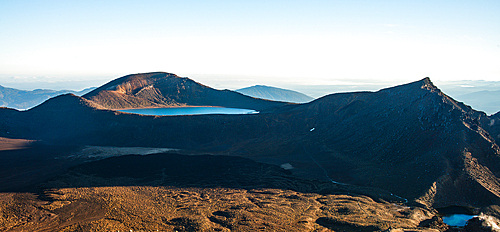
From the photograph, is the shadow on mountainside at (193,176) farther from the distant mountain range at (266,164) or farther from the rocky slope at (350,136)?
the rocky slope at (350,136)

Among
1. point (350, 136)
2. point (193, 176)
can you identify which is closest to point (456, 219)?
point (350, 136)

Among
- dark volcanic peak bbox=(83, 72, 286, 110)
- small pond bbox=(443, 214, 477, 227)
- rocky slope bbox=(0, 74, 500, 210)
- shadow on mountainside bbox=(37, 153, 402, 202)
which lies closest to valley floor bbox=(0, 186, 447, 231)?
small pond bbox=(443, 214, 477, 227)

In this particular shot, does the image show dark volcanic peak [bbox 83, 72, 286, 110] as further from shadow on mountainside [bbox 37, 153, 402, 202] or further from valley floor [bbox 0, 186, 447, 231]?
valley floor [bbox 0, 186, 447, 231]

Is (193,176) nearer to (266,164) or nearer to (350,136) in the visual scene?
(266,164)

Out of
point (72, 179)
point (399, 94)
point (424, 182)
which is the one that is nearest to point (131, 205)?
point (72, 179)

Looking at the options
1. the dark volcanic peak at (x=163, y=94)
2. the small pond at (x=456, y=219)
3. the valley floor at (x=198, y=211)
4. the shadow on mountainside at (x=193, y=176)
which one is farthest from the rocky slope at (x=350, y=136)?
the dark volcanic peak at (x=163, y=94)

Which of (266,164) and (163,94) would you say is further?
(163,94)

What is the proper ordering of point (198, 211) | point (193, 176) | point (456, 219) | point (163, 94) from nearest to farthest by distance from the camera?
point (198, 211) → point (456, 219) → point (193, 176) → point (163, 94)

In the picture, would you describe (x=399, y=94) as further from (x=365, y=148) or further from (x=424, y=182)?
(x=424, y=182)
